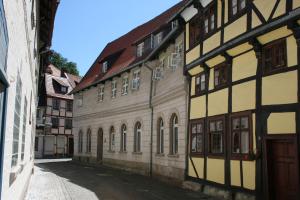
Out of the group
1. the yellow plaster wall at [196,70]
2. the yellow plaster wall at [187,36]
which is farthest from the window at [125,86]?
the yellow plaster wall at [196,70]

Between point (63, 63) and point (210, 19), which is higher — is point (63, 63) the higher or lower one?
the higher one

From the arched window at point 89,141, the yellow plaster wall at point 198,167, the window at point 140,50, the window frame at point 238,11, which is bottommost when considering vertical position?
the yellow plaster wall at point 198,167

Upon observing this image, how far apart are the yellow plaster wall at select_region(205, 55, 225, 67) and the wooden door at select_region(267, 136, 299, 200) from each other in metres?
4.04

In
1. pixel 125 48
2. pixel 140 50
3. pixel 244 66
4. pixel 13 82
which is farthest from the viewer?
pixel 125 48

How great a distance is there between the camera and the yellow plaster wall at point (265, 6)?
11.3m

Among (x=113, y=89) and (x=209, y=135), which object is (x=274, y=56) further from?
(x=113, y=89)

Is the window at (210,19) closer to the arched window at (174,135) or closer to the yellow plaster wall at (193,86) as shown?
the yellow plaster wall at (193,86)

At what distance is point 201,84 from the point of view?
54.0ft

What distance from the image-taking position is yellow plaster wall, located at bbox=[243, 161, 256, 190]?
475 inches

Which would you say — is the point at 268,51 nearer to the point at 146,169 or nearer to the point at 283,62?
the point at 283,62

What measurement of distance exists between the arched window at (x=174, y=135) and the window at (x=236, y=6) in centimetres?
740

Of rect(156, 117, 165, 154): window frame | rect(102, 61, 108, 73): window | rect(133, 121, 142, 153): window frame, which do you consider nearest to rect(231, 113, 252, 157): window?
rect(156, 117, 165, 154): window frame

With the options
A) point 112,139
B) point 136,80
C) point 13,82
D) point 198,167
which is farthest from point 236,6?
point 112,139

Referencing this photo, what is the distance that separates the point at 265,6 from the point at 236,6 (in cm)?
193
